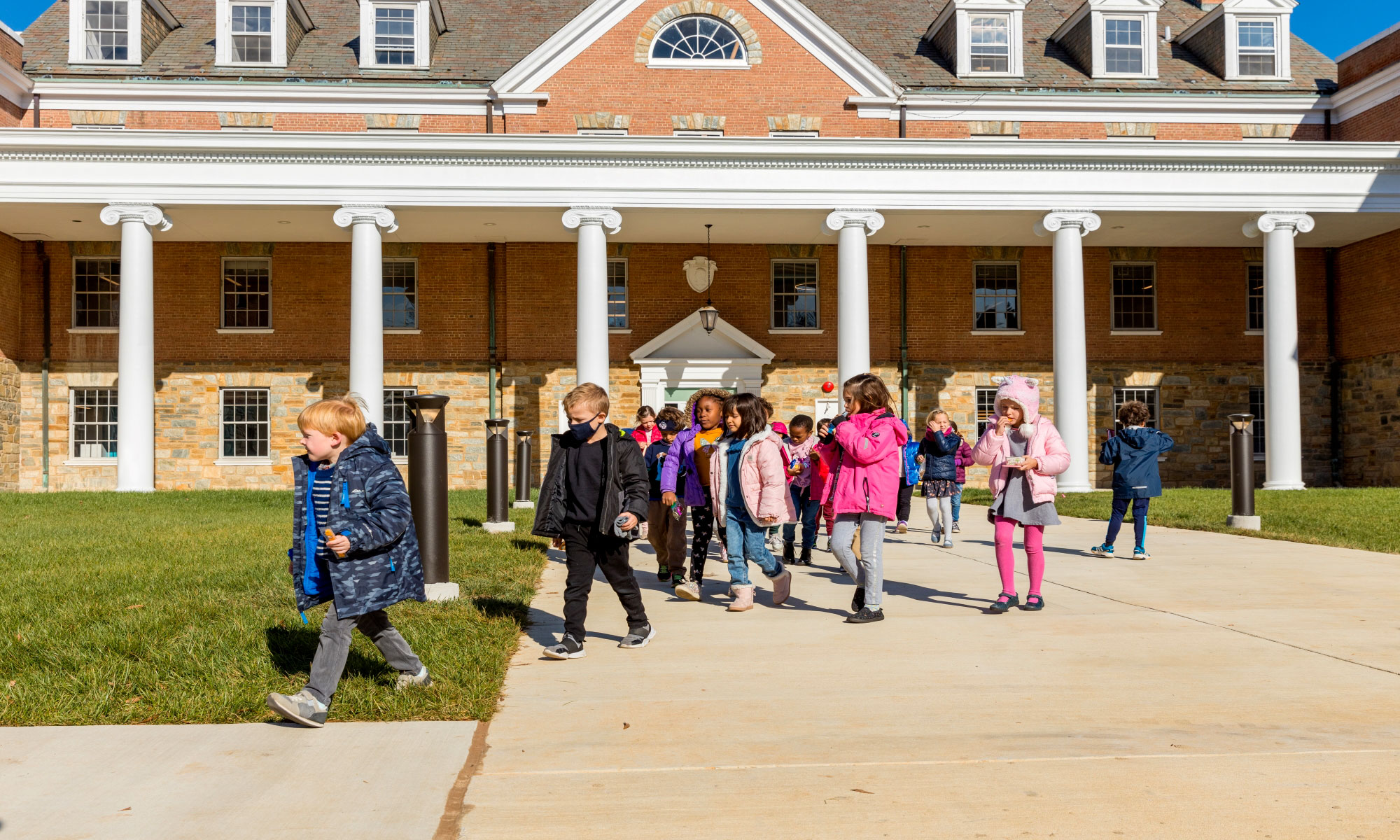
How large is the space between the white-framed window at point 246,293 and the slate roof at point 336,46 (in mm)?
4261

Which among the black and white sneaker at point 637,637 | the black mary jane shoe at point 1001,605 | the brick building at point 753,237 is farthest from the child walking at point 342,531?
the brick building at point 753,237

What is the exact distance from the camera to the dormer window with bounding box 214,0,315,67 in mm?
25859

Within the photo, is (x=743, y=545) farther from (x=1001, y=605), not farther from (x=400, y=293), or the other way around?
(x=400, y=293)

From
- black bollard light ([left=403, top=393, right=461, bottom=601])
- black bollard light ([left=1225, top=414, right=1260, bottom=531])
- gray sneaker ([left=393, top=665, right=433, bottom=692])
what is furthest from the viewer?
black bollard light ([left=1225, top=414, right=1260, bottom=531])

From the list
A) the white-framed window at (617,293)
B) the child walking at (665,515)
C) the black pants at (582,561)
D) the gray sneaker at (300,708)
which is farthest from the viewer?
the white-framed window at (617,293)

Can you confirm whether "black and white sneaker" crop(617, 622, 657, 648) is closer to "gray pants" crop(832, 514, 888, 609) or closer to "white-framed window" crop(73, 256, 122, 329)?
"gray pants" crop(832, 514, 888, 609)

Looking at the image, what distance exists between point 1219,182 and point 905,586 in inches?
670

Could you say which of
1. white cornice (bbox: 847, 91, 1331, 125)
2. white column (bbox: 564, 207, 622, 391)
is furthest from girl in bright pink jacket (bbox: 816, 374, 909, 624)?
white cornice (bbox: 847, 91, 1331, 125)

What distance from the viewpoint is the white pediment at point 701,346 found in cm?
2555

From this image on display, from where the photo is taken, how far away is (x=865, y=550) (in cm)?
736

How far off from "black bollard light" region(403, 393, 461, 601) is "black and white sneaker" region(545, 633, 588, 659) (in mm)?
1635

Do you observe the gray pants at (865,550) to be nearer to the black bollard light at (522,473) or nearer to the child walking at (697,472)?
the child walking at (697,472)

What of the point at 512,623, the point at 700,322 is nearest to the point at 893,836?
the point at 512,623

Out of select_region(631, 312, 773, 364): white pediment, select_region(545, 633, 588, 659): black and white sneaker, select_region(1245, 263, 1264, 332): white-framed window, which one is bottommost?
select_region(545, 633, 588, 659): black and white sneaker
